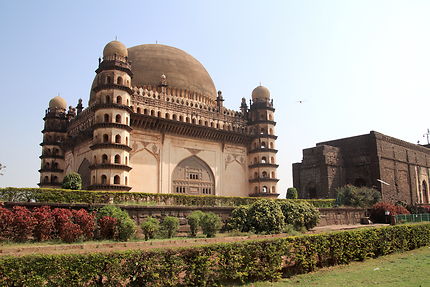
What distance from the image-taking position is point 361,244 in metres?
12.0

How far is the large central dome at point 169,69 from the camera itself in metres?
28.7

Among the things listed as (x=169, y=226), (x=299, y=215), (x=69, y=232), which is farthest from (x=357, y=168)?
(x=69, y=232)

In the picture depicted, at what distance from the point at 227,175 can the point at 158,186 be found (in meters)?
6.47

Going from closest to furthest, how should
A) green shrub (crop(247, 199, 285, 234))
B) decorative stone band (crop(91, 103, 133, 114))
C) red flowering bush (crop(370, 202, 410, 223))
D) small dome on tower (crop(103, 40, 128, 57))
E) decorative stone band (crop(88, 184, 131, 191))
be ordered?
1. green shrub (crop(247, 199, 285, 234))
2. decorative stone band (crop(88, 184, 131, 191))
3. decorative stone band (crop(91, 103, 133, 114))
4. small dome on tower (crop(103, 40, 128, 57))
5. red flowering bush (crop(370, 202, 410, 223))

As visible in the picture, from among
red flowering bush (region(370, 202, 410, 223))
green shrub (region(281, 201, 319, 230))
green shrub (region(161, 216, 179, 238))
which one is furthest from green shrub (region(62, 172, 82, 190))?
red flowering bush (region(370, 202, 410, 223))

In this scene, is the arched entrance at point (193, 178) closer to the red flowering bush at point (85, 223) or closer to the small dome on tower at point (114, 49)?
the small dome on tower at point (114, 49)

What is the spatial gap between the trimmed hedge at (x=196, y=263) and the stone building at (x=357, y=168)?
22375 mm

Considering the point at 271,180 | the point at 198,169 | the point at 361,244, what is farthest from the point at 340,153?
the point at 361,244

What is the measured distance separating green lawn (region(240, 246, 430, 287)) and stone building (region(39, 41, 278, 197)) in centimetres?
1392

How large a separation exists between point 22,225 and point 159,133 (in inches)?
540

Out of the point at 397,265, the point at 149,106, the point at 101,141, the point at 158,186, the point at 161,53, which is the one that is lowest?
the point at 397,265

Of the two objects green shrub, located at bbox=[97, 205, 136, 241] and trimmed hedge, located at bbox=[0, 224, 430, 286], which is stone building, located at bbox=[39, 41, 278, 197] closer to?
green shrub, located at bbox=[97, 205, 136, 241]

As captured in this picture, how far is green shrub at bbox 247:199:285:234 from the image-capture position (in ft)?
51.9

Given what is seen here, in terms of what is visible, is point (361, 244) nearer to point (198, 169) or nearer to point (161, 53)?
point (198, 169)
